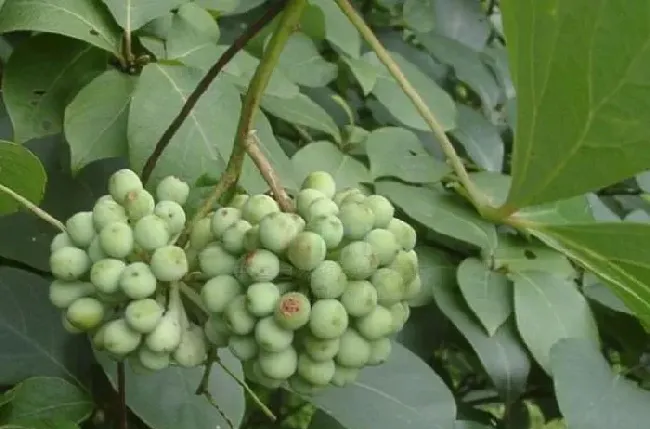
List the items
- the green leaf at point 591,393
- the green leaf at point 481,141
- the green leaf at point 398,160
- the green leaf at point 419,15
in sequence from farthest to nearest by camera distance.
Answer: the green leaf at point 419,15
the green leaf at point 481,141
the green leaf at point 398,160
the green leaf at point 591,393

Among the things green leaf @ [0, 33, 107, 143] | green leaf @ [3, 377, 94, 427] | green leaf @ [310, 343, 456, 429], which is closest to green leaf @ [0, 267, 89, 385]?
green leaf @ [3, 377, 94, 427]

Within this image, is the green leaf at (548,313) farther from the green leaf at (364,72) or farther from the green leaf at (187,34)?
the green leaf at (187,34)

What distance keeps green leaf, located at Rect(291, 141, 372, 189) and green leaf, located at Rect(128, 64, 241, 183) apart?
0.16 m

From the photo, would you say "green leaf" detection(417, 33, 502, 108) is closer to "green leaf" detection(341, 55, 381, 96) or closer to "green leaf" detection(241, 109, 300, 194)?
"green leaf" detection(341, 55, 381, 96)

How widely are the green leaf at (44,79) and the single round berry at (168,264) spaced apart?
282 mm

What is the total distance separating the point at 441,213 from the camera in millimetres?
837

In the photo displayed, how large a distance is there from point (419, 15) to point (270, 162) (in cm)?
53

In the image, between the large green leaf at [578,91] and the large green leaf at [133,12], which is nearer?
the large green leaf at [578,91]

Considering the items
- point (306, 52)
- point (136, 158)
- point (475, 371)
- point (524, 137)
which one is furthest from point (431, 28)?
point (524, 137)

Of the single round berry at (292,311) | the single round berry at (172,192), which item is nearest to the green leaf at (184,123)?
the single round berry at (172,192)

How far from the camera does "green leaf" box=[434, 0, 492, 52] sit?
1217mm

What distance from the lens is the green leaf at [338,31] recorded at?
3.03ft

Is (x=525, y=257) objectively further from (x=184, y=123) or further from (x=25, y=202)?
(x=25, y=202)

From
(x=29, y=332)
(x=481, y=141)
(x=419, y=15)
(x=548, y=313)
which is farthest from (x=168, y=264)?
(x=419, y=15)
